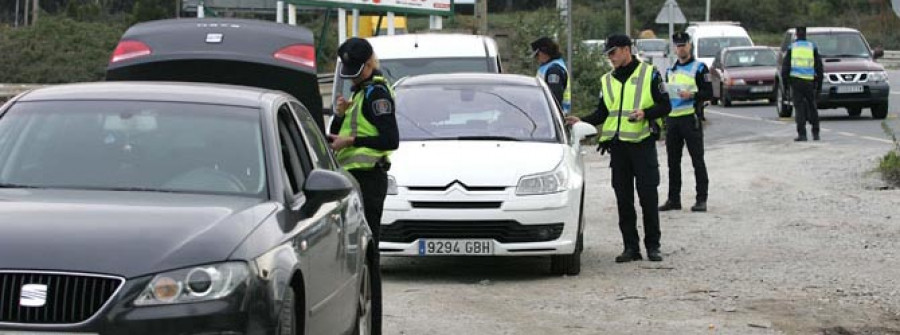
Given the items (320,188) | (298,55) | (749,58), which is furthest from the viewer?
(749,58)

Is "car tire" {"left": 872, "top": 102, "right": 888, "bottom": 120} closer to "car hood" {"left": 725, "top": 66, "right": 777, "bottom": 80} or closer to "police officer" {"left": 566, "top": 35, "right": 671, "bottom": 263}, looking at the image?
"car hood" {"left": 725, "top": 66, "right": 777, "bottom": 80}

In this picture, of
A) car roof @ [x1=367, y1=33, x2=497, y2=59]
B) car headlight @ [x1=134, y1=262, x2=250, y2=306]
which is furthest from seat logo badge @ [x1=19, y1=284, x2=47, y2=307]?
car roof @ [x1=367, y1=33, x2=497, y2=59]

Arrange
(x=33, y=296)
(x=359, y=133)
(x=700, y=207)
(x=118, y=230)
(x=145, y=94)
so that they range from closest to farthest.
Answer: (x=33, y=296)
(x=118, y=230)
(x=145, y=94)
(x=359, y=133)
(x=700, y=207)

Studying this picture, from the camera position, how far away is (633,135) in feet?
43.6

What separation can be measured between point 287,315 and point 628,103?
292 inches

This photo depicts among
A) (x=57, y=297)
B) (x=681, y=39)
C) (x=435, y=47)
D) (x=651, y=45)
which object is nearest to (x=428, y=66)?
(x=435, y=47)

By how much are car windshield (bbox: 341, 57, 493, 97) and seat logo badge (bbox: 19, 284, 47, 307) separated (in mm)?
13345

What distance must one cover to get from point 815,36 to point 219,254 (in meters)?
28.5

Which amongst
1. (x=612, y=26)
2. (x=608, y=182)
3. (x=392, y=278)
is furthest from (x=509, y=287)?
(x=612, y=26)

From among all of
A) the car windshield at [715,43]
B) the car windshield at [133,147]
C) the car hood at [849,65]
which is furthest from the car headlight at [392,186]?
the car windshield at [715,43]

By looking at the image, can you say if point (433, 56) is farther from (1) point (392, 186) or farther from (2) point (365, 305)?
(2) point (365, 305)

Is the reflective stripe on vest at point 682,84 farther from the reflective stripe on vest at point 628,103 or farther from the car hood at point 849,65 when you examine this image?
the car hood at point 849,65

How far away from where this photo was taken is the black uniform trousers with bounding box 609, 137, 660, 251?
13.3m

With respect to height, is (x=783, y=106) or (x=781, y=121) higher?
(x=783, y=106)
